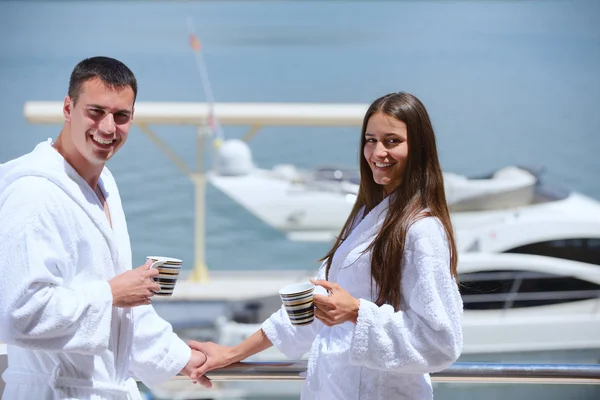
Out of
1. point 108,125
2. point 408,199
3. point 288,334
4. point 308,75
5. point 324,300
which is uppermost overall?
point 308,75

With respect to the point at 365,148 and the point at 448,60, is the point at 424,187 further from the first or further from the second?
the point at 448,60

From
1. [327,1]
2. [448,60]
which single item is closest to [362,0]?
[327,1]

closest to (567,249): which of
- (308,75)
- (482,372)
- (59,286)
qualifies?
(482,372)

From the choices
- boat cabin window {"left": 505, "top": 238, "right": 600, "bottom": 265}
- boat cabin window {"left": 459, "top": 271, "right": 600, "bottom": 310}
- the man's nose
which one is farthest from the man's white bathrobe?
boat cabin window {"left": 505, "top": 238, "right": 600, "bottom": 265}

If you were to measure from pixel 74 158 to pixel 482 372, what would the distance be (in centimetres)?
87

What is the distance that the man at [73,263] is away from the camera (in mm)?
1262

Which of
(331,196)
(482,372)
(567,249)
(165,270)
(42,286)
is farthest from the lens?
(331,196)

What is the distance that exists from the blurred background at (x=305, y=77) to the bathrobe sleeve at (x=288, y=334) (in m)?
11.0

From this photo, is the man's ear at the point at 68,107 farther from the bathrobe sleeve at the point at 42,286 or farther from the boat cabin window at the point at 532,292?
the boat cabin window at the point at 532,292

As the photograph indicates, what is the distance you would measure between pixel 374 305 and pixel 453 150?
99.8 ft

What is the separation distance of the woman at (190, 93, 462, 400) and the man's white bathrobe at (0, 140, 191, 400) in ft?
1.16

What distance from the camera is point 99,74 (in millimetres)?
1365

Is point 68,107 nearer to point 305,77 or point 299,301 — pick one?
point 299,301

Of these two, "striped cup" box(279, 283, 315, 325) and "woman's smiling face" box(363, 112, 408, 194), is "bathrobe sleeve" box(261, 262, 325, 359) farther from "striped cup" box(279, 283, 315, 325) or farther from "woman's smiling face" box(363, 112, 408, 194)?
"woman's smiling face" box(363, 112, 408, 194)
